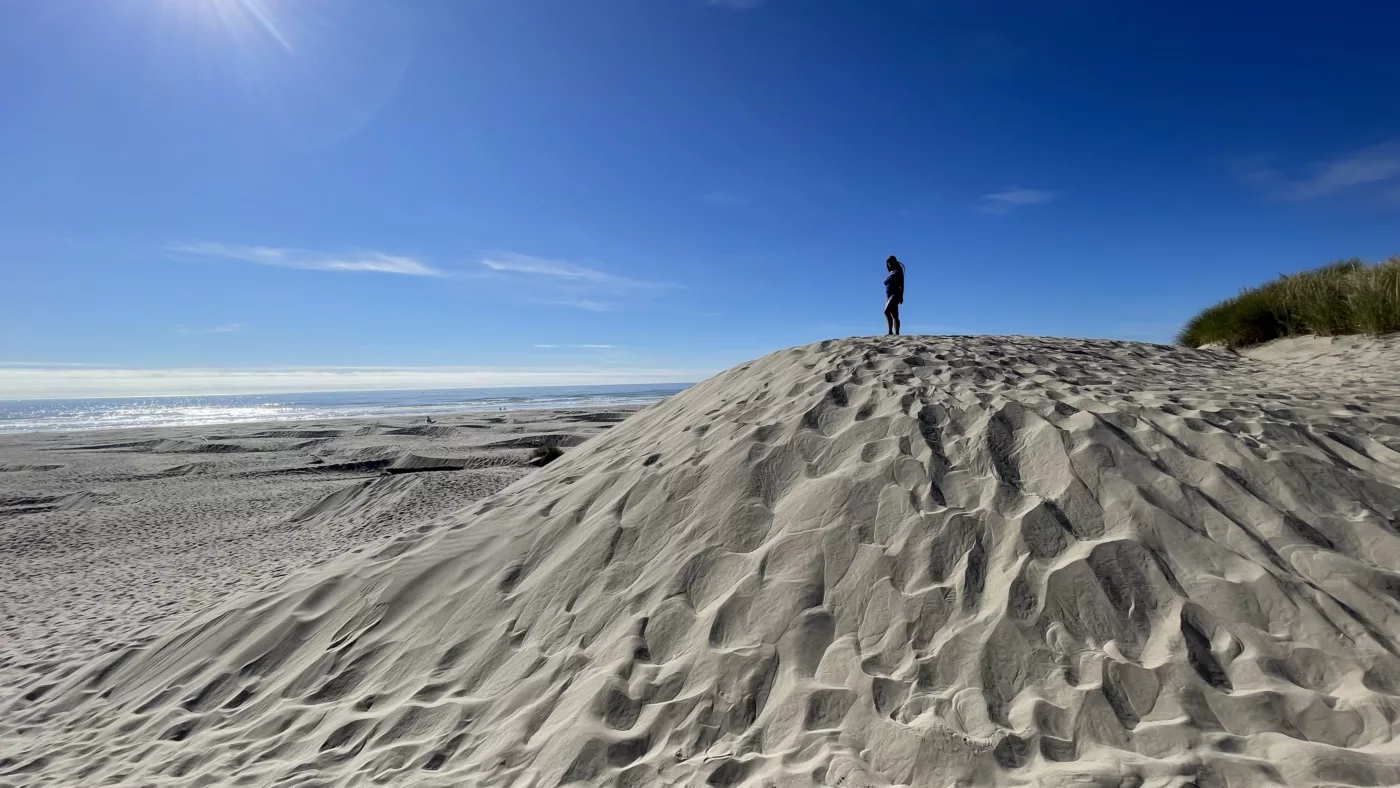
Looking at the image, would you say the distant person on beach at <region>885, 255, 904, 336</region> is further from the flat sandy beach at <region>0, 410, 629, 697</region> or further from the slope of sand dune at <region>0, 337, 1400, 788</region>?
the flat sandy beach at <region>0, 410, 629, 697</region>

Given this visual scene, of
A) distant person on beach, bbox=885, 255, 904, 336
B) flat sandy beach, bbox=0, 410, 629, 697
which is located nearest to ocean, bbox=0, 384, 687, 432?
flat sandy beach, bbox=0, 410, 629, 697

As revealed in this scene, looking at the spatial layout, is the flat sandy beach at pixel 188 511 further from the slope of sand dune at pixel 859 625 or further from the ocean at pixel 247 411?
the ocean at pixel 247 411

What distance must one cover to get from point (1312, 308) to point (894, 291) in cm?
562

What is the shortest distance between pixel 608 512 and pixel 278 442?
68.3ft

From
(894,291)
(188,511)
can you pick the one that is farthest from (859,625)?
(188,511)

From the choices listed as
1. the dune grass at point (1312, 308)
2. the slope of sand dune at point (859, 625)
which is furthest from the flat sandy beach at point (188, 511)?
the dune grass at point (1312, 308)

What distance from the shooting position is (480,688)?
334 centimetres

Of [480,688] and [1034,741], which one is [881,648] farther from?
[480,688]

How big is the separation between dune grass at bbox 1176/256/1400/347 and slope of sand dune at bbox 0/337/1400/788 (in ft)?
12.5

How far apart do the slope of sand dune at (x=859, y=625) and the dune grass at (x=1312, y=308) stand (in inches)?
150

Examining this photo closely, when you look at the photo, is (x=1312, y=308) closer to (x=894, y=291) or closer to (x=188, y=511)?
(x=894, y=291)

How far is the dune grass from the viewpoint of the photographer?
7.88 m

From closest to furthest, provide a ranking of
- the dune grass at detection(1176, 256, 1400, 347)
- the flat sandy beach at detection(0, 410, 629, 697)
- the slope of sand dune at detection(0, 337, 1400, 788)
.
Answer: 1. the slope of sand dune at detection(0, 337, 1400, 788)
2. the flat sandy beach at detection(0, 410, 629, 697)
3. the dune grass at detection(1176, 256, 1400, 347)

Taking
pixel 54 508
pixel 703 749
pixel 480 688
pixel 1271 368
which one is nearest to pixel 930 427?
pixel 703 749
